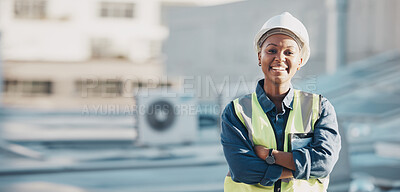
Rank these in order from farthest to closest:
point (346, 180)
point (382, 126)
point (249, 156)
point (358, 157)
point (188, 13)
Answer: point (188, 13)
point (382, 126)
point (358, 157)
point (346, 180)
point (249, 156)

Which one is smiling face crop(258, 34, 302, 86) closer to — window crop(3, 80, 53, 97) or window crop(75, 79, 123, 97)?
window crop(75, 79, 123, 97)

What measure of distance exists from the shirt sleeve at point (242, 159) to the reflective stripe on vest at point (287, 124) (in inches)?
1.1

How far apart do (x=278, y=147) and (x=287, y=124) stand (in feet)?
0.27

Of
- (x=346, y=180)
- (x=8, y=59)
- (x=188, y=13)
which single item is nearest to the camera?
(x=346, y=180)

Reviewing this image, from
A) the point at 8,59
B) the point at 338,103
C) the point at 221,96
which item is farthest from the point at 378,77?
the point at 8,59

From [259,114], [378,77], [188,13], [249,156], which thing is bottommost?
[249,156]

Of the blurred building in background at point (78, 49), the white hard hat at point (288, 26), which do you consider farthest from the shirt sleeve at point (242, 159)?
the blurred building in background at point (78, 49)

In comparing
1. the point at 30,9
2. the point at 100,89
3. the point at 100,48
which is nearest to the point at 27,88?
the point at 100,89

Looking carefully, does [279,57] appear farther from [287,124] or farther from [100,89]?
[100,89]

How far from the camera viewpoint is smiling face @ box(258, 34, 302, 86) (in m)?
1.41

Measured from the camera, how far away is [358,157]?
8.05m

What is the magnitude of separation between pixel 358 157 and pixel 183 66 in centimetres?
1300

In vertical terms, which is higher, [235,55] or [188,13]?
[188,13]

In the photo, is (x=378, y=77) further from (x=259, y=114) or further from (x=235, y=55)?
(x=259, y=114)
